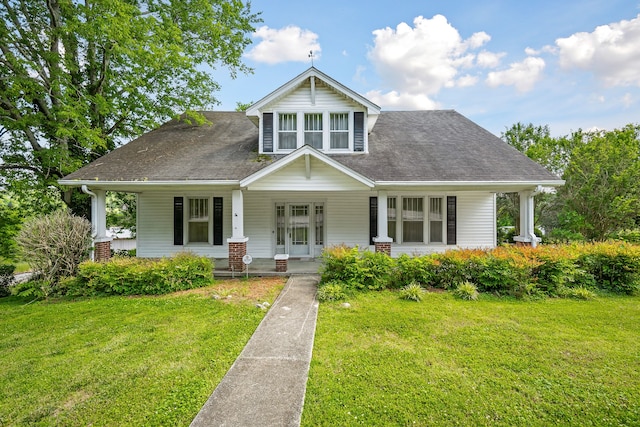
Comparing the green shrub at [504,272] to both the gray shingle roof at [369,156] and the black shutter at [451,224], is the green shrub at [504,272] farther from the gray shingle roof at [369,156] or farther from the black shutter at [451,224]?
the black shutter at [451,224]

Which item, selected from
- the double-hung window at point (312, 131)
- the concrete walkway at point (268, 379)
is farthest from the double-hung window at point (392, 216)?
the concrete walkway at point (268, 379)

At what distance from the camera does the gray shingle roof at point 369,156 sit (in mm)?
8805

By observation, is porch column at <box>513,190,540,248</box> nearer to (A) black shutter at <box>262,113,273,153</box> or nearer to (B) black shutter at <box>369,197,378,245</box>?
(B) black shutter at <box>369,197,378,245</box>

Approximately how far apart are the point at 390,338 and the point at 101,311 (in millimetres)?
6169

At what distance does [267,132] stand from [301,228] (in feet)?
12.7

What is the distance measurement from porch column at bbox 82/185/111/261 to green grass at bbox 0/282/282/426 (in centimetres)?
234

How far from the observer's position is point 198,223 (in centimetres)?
1092

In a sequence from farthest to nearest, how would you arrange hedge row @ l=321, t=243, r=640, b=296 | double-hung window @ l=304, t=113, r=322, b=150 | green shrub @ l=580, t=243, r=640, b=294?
double-hung window @ l=304, t=113, r=322, b=150
green shrub @ l=580, t=243, r=640, b=294
hedge row @ l=321, t=243, r=640, b=296

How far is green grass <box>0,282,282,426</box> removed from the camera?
9.74 feet

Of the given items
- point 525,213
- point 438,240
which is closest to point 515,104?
point 525,213

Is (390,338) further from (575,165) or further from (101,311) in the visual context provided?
(575,165)

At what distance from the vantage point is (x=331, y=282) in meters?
7.09

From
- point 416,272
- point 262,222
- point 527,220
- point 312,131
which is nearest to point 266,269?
point 262,222

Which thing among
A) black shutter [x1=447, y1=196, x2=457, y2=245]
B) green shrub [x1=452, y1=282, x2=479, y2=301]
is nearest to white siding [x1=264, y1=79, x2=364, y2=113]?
black shutter [x1=447, y1=196, x2=457, y2=245]
